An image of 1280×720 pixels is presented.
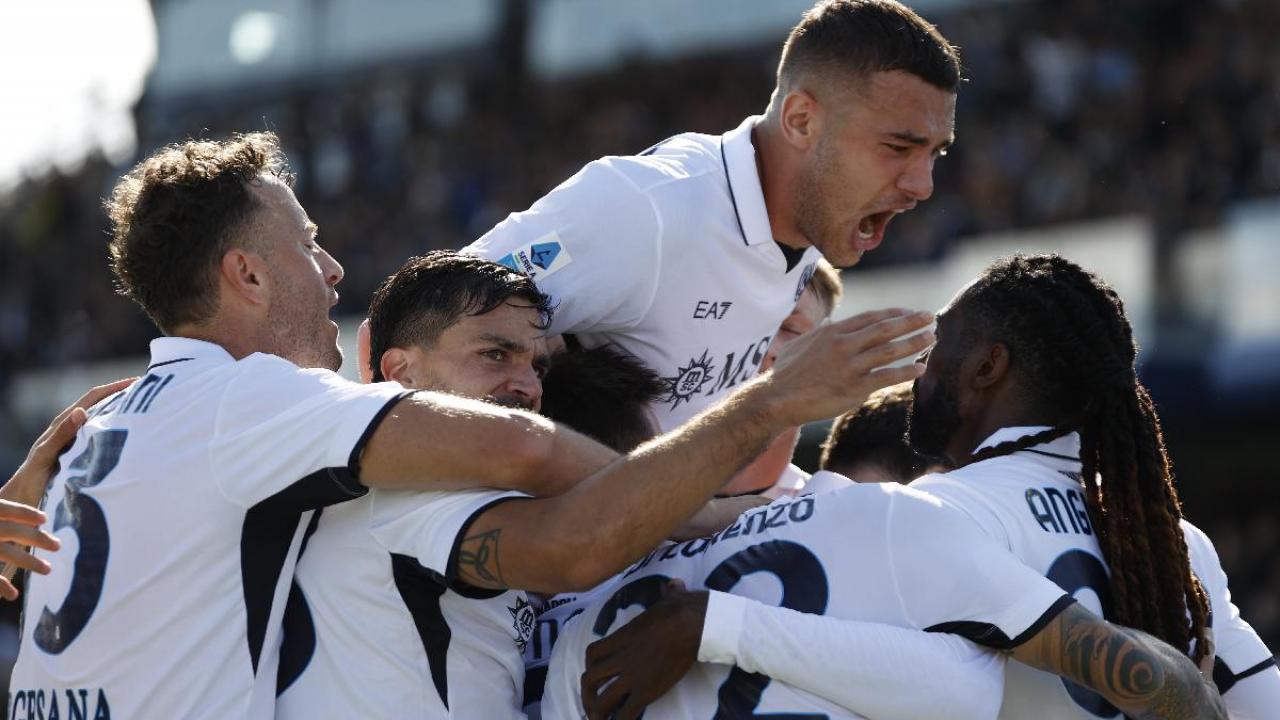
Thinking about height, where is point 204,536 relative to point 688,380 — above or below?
above

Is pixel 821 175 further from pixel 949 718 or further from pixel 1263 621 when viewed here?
pixel 1263 621

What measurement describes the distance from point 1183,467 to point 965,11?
4.18m

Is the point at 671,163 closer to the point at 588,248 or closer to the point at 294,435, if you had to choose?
the point at 588,248

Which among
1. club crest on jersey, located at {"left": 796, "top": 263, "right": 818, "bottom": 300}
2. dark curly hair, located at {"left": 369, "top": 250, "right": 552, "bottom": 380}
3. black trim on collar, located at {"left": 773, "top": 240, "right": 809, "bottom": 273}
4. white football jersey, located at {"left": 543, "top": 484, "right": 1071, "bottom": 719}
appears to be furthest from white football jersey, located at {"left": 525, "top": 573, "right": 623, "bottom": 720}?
club crest on jersey, located at {"left": 796, "top": 263, "right": 818, "bottom": 300}

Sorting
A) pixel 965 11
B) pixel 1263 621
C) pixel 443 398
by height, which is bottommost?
pixel 1263 621

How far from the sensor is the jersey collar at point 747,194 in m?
4.70

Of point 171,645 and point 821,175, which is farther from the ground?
point 821,175

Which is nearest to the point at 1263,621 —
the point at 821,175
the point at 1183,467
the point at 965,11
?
the point at 1183,467

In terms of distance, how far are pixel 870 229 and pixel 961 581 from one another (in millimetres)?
1719

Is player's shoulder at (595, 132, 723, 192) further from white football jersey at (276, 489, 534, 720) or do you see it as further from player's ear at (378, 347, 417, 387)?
white football jersey at (276, 489, 534, 720)

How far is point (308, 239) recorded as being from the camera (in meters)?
4.11

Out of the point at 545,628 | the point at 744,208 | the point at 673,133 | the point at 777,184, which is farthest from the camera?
the point at 673,133

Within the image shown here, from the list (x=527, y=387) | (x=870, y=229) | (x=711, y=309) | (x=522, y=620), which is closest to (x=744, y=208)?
(x=711, y=309)

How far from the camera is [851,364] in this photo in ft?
11.0
